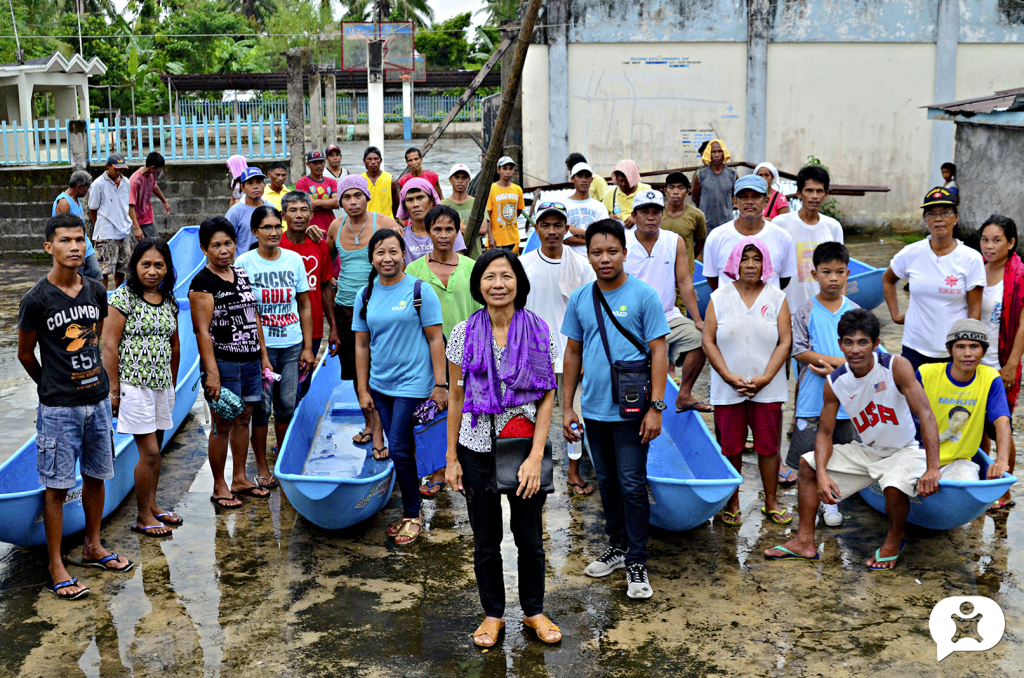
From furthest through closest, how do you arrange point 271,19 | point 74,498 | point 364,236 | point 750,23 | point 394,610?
point 271,19, point 750,23, point 364,236, point 74,498, point 394,610

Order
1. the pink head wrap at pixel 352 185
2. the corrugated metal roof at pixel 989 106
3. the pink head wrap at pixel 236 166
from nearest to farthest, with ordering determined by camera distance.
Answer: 1. the pink head wrap at pixel 352 185
2. the pink head wrap at pixel 236 166
3. the corrugated metal roof at pixel 989 106

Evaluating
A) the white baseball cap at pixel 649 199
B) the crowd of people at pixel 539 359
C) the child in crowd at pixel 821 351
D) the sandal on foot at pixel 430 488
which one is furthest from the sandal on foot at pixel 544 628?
the white baseball cap at pixel 649 199

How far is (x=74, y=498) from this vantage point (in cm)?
500

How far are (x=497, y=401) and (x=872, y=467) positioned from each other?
83.5 inches

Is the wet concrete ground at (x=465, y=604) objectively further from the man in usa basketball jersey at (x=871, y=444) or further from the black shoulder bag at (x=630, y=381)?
the black shoulder bag at (x=630, y=381)

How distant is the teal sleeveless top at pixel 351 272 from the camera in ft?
21.5

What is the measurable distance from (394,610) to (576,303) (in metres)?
1.70

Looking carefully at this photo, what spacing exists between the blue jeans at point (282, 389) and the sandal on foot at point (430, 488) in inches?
37.6

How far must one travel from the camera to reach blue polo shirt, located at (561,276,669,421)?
450cm

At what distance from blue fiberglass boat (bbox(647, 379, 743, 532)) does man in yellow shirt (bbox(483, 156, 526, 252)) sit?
3.19m

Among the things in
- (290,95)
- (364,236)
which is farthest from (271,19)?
(364,236)

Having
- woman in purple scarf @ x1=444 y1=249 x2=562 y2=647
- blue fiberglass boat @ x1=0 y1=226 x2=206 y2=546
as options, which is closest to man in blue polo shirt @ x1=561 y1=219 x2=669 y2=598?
woman in purple scarf @ x1=444 y1=249 x2=562 y2=647

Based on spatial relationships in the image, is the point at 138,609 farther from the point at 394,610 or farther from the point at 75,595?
the point at 394,610

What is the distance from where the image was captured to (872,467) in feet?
16.0
